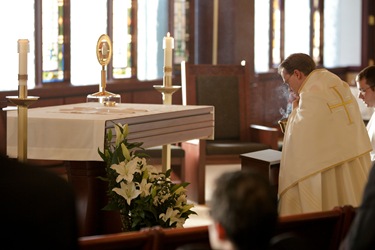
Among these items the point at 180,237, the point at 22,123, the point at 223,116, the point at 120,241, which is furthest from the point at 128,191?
the point at 223,116

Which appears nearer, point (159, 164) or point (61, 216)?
point (61, 216)

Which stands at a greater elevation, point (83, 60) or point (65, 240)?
point (83, 60)

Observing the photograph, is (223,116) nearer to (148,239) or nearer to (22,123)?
(22,123)

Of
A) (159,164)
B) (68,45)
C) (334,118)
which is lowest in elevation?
(159,164)

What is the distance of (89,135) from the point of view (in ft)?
15.9

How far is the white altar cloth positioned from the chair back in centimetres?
285

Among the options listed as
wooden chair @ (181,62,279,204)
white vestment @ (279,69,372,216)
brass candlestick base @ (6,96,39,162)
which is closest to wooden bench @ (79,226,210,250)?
brass candlestick base @ (6,96,39,162)

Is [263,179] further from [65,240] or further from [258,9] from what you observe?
[258,9]

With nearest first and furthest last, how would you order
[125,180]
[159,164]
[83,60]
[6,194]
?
[6,194]
[125,180]
[159,164]
[83,60]

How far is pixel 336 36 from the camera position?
1363 cm

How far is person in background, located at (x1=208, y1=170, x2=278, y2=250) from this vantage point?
206cm

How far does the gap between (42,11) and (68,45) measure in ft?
1.64

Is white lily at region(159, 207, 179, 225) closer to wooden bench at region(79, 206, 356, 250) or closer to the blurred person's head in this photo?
wooden bench at region(79, 206, 356, 250)

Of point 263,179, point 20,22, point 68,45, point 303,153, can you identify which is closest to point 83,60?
point 68,45
